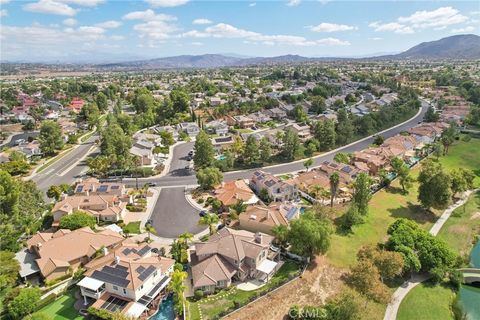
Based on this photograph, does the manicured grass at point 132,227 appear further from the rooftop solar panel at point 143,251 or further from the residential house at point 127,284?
the residential house at point 127,284

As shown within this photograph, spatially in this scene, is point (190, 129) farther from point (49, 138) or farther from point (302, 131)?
point (49, 138)

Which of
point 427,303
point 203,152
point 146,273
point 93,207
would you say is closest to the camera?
point 146,273

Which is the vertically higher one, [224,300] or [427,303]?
[224,300]

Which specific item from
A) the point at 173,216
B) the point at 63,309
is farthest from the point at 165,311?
the point at 173,216

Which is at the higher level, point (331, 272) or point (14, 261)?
point (14, 261)

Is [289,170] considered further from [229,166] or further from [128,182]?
[128,182]

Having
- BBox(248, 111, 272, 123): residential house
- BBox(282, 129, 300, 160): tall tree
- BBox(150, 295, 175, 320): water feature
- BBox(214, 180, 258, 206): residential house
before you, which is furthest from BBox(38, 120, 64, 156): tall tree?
BBox(150, 295, 175, 320): water feature

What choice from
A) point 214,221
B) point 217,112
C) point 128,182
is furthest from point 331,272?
point 217,112
